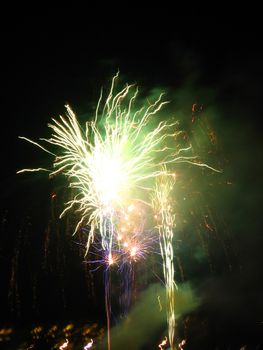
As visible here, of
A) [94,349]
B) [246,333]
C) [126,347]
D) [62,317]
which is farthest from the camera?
[246,333]

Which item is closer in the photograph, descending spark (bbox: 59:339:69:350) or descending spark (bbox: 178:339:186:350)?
descending spark (bbox: 59:339:69:350)

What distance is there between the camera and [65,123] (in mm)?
8906

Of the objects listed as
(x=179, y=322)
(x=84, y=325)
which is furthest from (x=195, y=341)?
(x=84, y=325)

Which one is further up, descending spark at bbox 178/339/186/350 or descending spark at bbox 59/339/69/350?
descending spark at bbox 59/339/69/350

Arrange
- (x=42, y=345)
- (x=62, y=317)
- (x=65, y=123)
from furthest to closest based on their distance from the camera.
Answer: (x=62, y=317), (x=42, y=345), (x=65, y=123)

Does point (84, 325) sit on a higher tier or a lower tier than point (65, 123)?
lower

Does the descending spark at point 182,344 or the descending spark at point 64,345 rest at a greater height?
the descending spark at point 64,345

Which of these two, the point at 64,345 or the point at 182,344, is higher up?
the point at 64,345

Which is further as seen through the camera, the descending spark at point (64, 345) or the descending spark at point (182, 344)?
the descending spark at point (182, 344)

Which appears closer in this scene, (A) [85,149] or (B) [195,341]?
(A) [85,149]

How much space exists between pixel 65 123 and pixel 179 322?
63.0 metres

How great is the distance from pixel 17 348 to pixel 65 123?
20.6 meters

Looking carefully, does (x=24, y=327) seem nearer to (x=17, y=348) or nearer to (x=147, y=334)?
(x=17, y=348)

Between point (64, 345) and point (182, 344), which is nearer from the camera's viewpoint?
point (64, 345)
